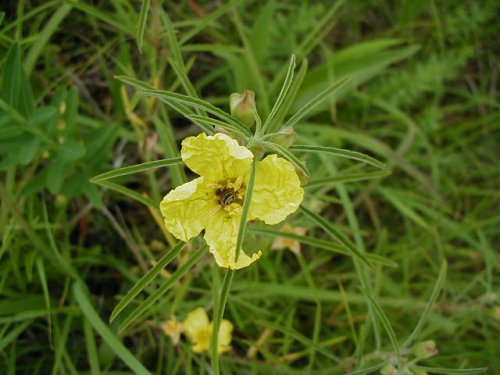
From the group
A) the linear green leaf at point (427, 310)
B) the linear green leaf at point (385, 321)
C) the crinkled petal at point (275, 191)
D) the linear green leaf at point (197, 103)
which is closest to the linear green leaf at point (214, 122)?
the linear green leaf at point (197, 103)

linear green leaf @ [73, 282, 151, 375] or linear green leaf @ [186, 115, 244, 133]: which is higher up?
linear green leaf @ [186, 115, 244, 133]

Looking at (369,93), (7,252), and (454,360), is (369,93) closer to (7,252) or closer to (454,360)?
(454,360)

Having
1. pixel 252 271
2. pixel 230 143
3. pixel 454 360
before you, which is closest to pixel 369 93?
pixel 252 271

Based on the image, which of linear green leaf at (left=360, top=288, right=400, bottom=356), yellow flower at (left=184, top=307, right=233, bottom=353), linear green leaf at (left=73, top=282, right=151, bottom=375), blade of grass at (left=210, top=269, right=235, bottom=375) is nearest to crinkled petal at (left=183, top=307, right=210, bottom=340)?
yellow flower at (left=184, top=307, right=233, bottom=353)

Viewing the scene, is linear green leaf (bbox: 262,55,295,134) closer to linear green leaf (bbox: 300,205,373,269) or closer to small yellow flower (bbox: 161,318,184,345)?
linear green leaf (bbox: 300,205,373,269)

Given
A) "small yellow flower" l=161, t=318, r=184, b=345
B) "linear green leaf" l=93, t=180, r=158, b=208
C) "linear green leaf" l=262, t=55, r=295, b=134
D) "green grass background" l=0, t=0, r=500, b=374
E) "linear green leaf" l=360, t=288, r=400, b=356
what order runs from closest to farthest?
"linear green leaf" l=262, t=55, r=295, b=134
"linear green leaf" l=93, t=180, r=158, b=208
"linear green leaf" l=360, t=288, r=400, b=356
"green grass background" l=0, t=0, r=500, b=374
"small yellow flower" l=161, t=318, r=184, b=345

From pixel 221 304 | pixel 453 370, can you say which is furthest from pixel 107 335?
pixel 453 370

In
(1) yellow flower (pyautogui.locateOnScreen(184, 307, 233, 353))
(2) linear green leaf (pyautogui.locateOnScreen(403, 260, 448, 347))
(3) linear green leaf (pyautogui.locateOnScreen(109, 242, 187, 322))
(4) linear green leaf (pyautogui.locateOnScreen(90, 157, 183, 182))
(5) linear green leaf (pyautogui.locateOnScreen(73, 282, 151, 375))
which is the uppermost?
(4) linear green leaf (pyautogui.locateOnScreen(90, 157, 183, 182))
